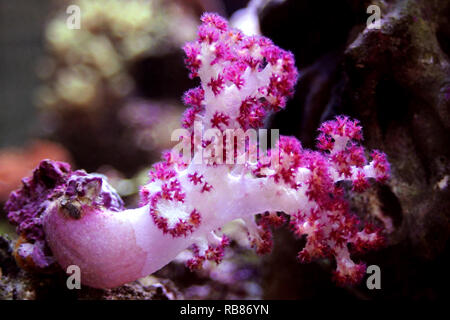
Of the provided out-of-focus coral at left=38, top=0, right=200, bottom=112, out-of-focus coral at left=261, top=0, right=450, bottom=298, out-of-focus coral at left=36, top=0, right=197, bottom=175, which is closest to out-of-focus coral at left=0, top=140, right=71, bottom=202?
A: out-of-focus coral at left=36, top=0, right=197, bottom=175

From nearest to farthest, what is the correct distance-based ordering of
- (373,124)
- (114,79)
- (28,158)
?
(373,124) < (28,158) < (114,79)

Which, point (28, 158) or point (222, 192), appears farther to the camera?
point (28, 158)

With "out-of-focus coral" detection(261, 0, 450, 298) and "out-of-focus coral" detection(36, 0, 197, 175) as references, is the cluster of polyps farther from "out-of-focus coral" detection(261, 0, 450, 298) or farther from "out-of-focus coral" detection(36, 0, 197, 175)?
"out-of-focus coral" detection(36, 0, 197, 175)

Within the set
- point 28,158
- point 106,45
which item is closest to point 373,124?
point 28,158

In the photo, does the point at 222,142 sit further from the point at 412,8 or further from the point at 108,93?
the point at 108,93

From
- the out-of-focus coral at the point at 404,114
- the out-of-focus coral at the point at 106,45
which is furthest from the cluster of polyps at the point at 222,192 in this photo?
the out-of-focus coral at the point at 106,45

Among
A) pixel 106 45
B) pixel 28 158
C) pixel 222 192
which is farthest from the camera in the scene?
pixel 106 45

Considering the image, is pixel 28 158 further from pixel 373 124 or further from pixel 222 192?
pixel 373 124

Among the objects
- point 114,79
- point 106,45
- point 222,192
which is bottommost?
point 222,192
